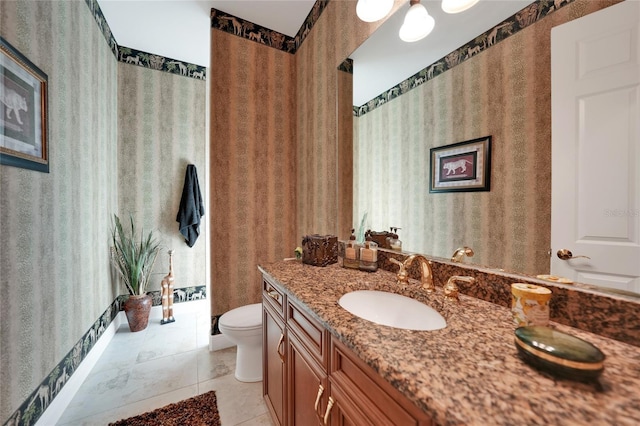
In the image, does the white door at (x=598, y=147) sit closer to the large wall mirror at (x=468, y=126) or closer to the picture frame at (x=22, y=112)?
the large wall mirror at (x=468, y=126)

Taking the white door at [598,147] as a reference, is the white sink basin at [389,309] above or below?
below

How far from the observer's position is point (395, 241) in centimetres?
137

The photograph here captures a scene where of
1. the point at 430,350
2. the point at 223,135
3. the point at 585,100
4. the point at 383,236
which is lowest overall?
the point at 430,350

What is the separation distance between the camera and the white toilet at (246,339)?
1.68 meters

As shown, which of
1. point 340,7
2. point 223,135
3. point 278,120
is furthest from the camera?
point 278,120

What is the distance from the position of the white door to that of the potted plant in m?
3.12

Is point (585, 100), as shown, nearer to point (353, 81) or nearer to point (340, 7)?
point (353, 81)

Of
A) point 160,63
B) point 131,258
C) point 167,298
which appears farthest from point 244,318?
point 160,63

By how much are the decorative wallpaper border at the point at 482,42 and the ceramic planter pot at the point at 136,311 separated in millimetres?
2858

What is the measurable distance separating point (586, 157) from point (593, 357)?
55cm

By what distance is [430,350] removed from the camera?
1.94ft

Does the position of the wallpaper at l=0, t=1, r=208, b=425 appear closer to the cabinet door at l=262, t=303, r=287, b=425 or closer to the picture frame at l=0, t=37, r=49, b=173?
the picture frame at l=0, t=37, r=49, b=173

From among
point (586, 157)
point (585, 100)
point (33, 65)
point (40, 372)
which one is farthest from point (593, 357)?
point (33, 65)

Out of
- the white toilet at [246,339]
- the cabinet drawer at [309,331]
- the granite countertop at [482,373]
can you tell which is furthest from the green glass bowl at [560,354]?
the white toilet at [246,339]
